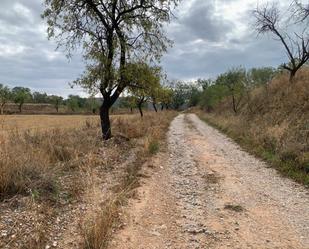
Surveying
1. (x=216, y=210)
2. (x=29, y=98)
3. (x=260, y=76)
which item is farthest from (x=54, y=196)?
(x=29, y=98)

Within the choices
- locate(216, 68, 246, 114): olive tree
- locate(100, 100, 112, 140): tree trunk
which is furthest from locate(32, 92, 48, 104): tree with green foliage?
locate(100, 100, 112, 140): tree trunk

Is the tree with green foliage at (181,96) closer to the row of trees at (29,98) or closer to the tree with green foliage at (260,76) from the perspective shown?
the row of trees at (29,98)

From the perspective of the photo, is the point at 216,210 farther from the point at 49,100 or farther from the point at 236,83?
the point at 49,100

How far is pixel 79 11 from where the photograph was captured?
54.8 ft

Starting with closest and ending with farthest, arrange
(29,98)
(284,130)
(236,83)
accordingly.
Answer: (284,130)
(236,83)
(29,98)

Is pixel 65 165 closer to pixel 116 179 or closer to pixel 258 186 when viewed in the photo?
pixel 116 179

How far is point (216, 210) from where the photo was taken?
699 cm

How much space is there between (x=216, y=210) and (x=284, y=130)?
10.6m

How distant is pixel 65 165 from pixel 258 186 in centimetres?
539

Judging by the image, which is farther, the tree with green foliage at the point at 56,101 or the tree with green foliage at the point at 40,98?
the tree with green foliage at the point at 40,98

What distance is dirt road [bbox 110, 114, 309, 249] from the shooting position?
545 centimetres

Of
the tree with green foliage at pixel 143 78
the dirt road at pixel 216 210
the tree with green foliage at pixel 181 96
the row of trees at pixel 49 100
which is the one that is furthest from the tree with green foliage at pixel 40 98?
the dirt road at pixel 216 210

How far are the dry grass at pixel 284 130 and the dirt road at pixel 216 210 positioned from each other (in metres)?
0.99

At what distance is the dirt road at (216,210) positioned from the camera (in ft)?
17.9
